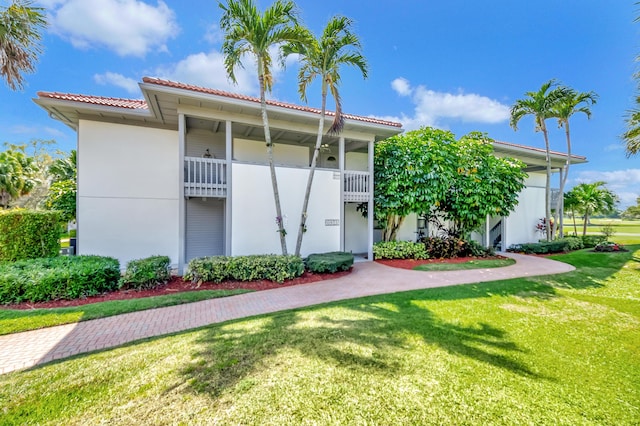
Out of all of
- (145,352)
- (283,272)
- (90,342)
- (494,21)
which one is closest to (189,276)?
(283,272)

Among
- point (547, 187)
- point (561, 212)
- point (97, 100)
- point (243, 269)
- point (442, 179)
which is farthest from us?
point (561, 212)

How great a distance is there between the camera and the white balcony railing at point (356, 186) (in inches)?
411

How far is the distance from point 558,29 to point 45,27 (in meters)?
19.6

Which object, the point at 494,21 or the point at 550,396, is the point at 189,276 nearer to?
the point at 550,396

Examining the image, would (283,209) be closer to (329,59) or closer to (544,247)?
(329,59)

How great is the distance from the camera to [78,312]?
5.01 metres

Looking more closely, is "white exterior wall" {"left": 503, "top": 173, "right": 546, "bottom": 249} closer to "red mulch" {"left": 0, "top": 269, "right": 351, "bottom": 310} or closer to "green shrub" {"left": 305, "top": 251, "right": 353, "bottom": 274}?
"green shrub" {"left": 305, "top": 251, "right": 353, "bottom": 274}

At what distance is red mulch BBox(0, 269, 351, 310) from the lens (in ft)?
18.1

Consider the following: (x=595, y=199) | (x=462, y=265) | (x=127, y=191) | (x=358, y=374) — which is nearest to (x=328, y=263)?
(x=358, y=374)

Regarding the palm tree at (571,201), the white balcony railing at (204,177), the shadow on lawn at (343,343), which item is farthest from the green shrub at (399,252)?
the palm tree at (571,201)

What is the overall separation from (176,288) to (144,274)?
86 cm

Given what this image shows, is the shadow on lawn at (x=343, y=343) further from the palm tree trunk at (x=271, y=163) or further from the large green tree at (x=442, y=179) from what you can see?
the large green tree at (x=442, y=179)

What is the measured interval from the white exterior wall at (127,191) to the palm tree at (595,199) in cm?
2411

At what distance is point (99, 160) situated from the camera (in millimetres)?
8703
